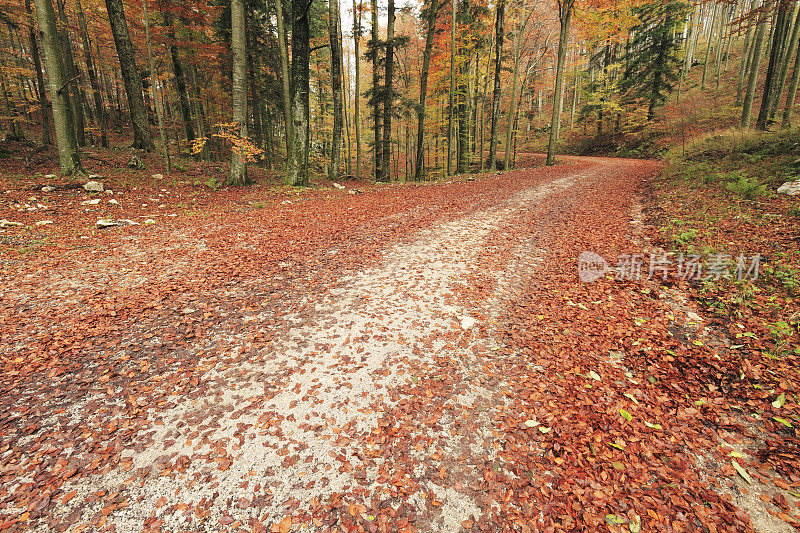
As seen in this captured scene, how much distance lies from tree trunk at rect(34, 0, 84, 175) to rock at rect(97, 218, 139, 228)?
4051 mm

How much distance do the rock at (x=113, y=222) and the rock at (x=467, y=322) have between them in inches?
343

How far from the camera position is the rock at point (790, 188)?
23.9ft

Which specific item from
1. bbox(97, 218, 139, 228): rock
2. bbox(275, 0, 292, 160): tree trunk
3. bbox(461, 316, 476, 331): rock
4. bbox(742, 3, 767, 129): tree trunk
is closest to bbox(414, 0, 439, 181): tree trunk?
bbox(275, 0, 292, 160): tree trunk

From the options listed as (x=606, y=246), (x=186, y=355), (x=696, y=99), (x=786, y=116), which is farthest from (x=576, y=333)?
(x=696, y=99)

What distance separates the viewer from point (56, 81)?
948cm

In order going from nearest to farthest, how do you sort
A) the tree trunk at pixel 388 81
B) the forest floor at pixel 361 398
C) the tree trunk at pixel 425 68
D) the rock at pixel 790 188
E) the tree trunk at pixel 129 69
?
the forest floor at pixel 361 398
the rock at pixel 790 188
the tree trunk at pixel 129 69
the tree trunk at pixel 425 68
the tree trunk at pixel 388 81

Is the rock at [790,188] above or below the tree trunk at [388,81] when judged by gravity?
below

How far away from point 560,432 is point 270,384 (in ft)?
9.57

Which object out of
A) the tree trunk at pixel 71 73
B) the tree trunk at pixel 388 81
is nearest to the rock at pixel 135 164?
the tree trunk at pixel 71 73

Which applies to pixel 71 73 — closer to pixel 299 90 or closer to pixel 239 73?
pixel 239 73

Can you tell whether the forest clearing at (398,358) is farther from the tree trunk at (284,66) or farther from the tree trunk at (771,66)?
the tree trunk at (771,66)

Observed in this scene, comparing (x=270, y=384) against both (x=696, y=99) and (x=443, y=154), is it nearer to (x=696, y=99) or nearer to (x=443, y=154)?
(x=443, y=154)

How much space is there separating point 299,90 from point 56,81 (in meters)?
7.48

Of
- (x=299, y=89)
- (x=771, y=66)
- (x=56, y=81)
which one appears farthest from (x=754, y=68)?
(x=56, y=81)
